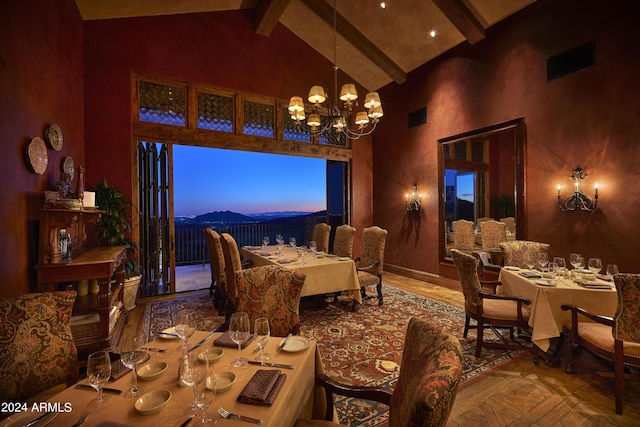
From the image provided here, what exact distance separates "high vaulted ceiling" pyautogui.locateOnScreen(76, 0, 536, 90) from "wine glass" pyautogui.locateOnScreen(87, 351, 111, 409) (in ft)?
16.4

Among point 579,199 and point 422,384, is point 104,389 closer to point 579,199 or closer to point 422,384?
point 422,384

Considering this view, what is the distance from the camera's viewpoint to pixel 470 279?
2855mm

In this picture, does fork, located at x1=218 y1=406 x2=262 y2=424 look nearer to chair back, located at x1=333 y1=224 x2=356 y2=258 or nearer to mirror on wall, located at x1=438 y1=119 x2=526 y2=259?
chair back, located at x1=333 y1=224 x2=356 y2=258

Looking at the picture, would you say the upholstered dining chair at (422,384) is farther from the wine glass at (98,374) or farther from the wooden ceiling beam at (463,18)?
the wooden ceiling beam at (463,18)

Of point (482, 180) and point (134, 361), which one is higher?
point (482, 180)

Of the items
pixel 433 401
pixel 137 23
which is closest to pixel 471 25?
pixel 137 23

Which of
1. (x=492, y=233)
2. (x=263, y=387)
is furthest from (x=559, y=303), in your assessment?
(x=263, y=387)

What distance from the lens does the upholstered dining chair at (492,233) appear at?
4.76 m

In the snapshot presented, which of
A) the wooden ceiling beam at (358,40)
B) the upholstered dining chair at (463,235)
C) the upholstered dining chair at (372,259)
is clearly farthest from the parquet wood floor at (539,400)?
the wooden ceiling beam at (358,40)

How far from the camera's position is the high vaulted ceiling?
4461 millimetres

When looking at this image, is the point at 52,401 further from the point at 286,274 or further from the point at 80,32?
the point at 80,32

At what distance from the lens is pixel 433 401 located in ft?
2.46

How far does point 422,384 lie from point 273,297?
144 cm

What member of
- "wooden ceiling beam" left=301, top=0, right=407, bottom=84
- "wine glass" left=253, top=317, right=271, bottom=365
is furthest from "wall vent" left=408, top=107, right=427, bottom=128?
"wine glass" left=253, top=317, right=271, bottom=365
